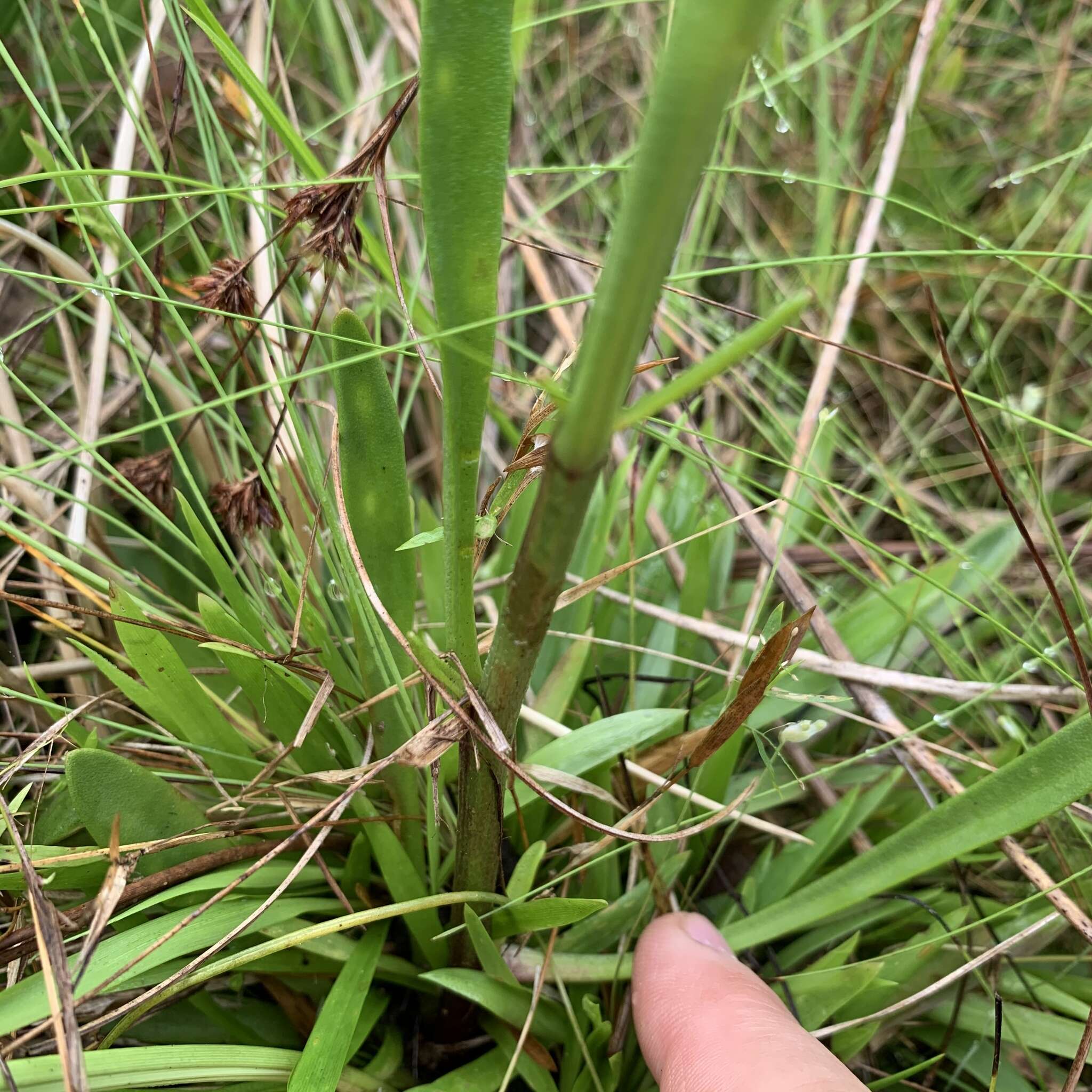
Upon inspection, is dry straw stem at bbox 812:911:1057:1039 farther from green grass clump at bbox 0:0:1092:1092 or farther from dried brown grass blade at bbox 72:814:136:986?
dried brown grass blade at bbox 72:814:136:986

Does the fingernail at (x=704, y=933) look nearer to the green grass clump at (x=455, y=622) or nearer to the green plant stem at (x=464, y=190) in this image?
the green grass clump at (x=455, y=622)

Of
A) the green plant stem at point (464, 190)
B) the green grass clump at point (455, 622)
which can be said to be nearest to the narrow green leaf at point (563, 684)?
the green grass clump at point (455, 622)

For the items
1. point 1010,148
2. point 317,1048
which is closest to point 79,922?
point 317,1048

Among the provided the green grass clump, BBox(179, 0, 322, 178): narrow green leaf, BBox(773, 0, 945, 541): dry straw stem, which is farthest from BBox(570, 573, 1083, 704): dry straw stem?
BBox(179, 0, 322, 178): narrow green leaf

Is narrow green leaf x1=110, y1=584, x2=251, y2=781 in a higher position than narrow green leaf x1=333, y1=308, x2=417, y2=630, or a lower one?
lower

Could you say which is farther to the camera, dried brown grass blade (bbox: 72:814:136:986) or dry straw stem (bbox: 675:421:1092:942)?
dry straw stem (bbox: 675:421:1092:942)

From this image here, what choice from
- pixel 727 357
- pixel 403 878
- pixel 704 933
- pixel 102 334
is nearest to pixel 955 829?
pixel 704 933

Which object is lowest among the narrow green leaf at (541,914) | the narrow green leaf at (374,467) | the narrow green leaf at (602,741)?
the narrow green leaf at (541,914)
